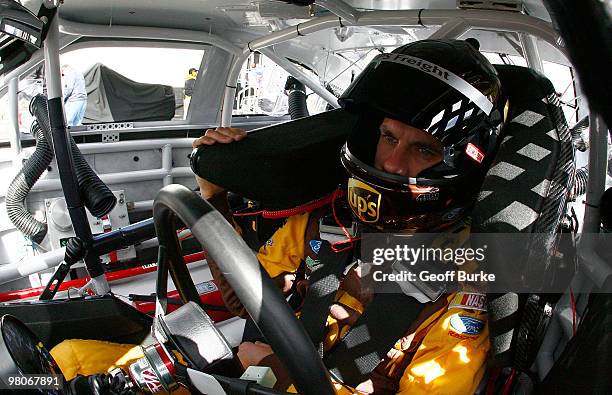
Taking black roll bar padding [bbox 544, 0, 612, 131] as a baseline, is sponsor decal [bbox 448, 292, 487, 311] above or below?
below

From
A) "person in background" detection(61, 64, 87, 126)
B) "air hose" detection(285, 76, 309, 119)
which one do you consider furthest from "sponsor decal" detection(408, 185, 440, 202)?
"air hose" detection(285, 76, 309, 119)

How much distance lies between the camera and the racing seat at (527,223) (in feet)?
3.78

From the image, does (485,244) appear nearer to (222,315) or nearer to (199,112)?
(222,315)

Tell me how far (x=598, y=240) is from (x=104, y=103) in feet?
10.6

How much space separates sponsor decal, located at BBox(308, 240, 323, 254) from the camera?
1.62 meters

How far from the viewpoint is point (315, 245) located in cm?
164

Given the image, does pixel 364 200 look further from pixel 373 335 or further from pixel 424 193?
pixel 373 335

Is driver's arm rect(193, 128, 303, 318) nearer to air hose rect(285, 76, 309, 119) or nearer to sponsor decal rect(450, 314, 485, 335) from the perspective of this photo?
sponsor decal rect(450, 314, 485, 335)

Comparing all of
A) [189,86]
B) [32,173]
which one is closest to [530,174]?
[32,173]

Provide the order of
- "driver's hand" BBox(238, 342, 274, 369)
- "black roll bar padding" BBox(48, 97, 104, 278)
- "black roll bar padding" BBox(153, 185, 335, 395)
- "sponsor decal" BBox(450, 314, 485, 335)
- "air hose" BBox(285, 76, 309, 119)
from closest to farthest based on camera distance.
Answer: "black roll bar padding" BBox(153, 185, 335, 395)
"sponsor decal" BBox(450, 314, 485, 335)
"driver's hand" BBox(238, 342, 274, 369)
"black roll bar padding" BBox(48, 97, 104, 278)
"air hose" BBox(285, 76, 309, 119)

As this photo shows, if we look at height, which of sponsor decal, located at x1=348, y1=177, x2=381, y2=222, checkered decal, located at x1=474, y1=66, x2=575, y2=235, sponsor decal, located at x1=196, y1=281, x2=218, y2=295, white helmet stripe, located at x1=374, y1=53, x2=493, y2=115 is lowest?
sponsor decal, located at x1=196, y1=281, x2=218, y2=295

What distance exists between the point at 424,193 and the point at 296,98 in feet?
11.2

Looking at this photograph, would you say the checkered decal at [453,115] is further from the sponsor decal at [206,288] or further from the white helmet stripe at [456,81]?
the sponsor decal at [206,288]

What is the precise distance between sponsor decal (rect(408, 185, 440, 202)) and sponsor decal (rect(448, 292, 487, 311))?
0.23 metres
